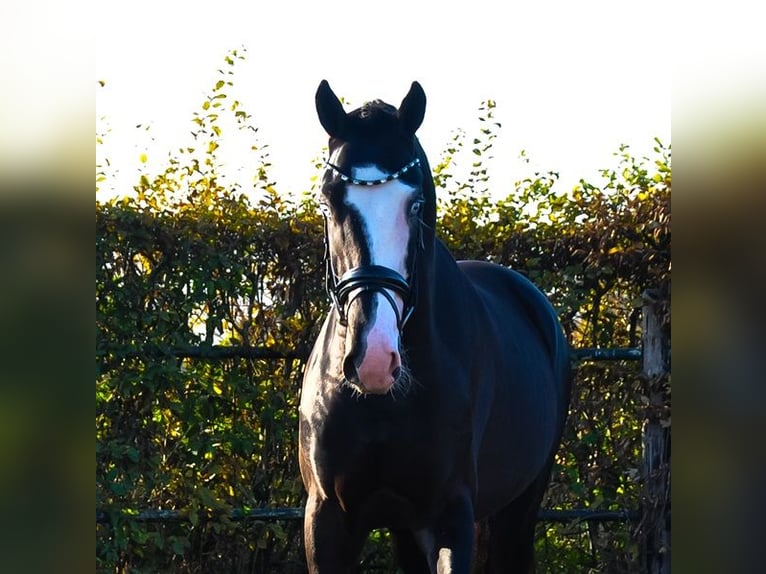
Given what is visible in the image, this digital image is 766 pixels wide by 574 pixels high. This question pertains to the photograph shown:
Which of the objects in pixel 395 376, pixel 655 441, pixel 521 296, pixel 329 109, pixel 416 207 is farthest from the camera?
pixel 655 441

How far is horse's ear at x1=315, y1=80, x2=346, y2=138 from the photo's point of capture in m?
3.53

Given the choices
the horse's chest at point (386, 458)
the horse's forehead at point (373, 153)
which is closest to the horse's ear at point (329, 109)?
the horse's forehead at point (373, 153)

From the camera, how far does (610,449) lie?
654cm

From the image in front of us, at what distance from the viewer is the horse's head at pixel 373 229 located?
306 centimetres

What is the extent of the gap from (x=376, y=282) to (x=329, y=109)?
2.34ft

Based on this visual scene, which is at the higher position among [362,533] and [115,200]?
[115,200]

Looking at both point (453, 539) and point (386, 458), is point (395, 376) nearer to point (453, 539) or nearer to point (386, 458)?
point (386, 458)

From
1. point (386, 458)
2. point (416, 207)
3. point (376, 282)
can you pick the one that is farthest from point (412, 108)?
point (386, 458)

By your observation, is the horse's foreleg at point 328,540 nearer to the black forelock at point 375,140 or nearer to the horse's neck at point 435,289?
the horse's neck at point 435,289

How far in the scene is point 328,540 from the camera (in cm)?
368
